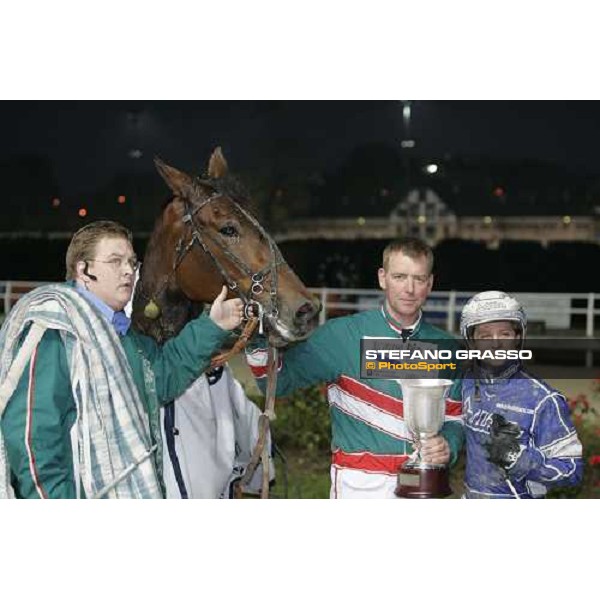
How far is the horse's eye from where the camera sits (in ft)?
11.4

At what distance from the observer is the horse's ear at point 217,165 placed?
3604 mm

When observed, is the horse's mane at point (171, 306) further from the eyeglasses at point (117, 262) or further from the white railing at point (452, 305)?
the white railing at point (452, 305)

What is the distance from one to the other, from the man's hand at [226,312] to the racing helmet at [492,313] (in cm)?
96

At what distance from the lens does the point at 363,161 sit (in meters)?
3.97

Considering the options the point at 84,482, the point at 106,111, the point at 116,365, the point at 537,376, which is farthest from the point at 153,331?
the point at 537,376

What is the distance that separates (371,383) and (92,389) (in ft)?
3.75

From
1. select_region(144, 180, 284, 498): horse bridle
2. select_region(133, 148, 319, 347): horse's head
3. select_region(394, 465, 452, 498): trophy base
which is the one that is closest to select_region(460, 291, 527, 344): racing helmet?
select_region(394, 465, 452, 498): trophy base

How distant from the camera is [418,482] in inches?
141

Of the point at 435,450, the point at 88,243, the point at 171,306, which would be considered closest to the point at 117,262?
the point at 88,243

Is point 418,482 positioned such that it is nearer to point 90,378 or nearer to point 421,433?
point 421,433

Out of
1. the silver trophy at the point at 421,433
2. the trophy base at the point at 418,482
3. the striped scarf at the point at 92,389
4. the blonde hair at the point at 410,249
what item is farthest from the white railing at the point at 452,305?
the striped scarf at the point at 92,389

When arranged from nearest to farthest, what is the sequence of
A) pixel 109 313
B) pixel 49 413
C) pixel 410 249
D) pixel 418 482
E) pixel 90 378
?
1. pixel 49 413
2. pixel 90 378
3. pixel 109 313
4. pixel 418 482
5. pixel 410 249

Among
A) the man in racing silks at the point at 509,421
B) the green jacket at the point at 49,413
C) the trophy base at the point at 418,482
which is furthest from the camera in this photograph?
the trophy base at the point at 418,482

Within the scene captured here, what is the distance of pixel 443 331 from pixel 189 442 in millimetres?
1102
